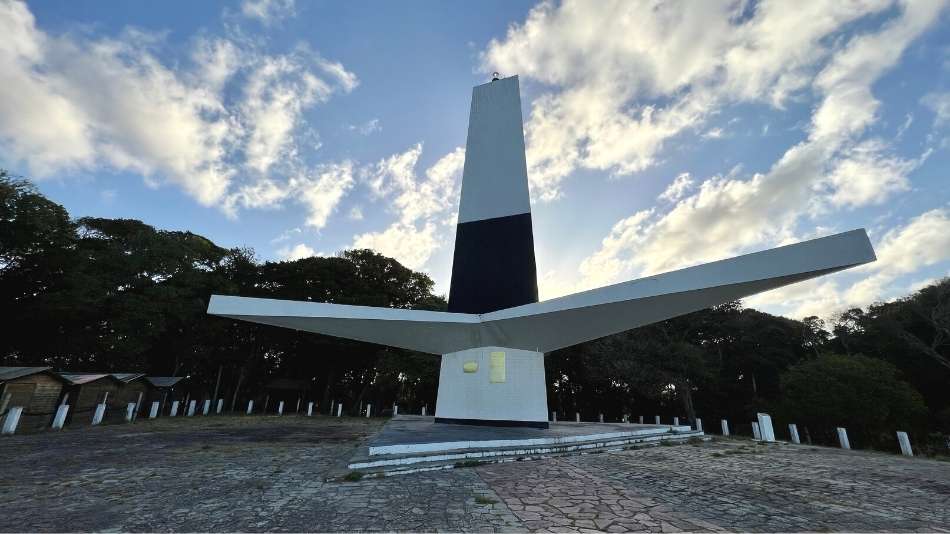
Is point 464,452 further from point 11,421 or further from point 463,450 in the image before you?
point 11,421

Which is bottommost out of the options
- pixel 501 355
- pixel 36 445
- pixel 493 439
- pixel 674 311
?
pixel 36 445

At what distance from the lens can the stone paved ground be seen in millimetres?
3352

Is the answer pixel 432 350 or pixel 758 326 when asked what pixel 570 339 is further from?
pixel 758 326

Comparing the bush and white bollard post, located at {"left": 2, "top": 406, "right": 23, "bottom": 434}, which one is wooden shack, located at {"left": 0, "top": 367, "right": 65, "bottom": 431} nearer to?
white bollard post, located at {"left": 2, "top": 406, "right": 23, "bottom": 434}

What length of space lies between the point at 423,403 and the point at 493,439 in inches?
1043

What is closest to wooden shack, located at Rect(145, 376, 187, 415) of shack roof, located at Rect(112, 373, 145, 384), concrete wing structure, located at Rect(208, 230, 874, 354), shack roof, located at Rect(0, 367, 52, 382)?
shack roof, located at Rect(112, 373, 145, 384)

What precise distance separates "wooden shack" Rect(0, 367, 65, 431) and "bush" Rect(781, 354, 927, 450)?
2811 cm

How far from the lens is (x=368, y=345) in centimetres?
2769

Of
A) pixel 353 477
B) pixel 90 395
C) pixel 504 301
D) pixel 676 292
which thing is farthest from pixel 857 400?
pixel 90 395

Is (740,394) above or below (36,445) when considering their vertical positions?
above

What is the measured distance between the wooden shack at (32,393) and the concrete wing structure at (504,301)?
9.24m

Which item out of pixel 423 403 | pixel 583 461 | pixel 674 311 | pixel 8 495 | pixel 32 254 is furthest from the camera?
pixel 423 403

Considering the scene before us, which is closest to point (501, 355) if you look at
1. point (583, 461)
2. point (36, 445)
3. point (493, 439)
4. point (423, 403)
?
point (493, 439)

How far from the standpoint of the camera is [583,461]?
6.33 meters
